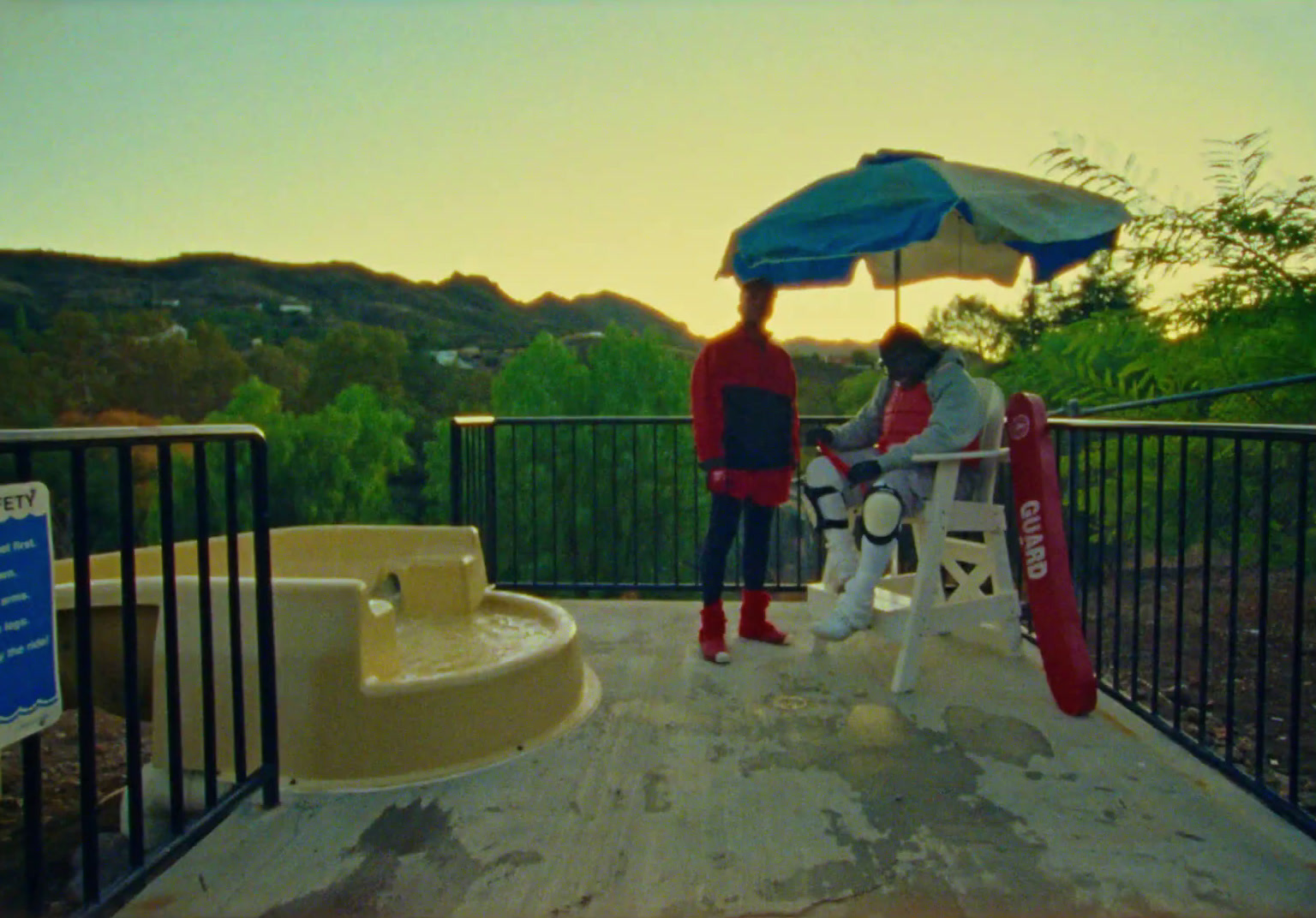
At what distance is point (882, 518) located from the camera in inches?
139

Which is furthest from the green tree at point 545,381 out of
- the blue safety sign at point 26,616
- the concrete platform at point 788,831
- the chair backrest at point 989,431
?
A: the blue safety sign at point 26,616

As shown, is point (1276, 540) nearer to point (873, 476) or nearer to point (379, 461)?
point (873, 476)

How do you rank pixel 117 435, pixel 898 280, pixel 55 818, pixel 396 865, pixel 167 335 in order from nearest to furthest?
pixel 117 435 < pixel 396 865 < pixel 55 818 < pixel 898 280 < pixel 167 335

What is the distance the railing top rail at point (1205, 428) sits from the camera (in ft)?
6.86

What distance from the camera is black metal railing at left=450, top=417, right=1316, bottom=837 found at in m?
2.43

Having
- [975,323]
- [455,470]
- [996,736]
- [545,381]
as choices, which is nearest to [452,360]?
[545,381]

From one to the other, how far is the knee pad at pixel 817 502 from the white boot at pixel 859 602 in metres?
0.24

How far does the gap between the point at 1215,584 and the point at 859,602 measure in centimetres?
1018

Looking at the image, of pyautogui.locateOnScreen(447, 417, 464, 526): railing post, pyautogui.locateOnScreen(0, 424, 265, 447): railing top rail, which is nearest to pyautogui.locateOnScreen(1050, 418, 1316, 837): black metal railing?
pyautogui.locateOnScreen(0, 424, 265, 447): railing top rail

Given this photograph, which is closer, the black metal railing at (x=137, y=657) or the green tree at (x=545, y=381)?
the black metal railing at (x=137, y=657)

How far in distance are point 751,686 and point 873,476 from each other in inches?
35.3

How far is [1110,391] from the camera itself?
9305 millimetres

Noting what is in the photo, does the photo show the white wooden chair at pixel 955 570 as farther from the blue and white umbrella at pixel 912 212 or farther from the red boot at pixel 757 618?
the blue and white umbrella at pixel 912 212

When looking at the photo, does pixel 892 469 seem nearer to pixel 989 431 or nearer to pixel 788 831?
pixel 989 431
